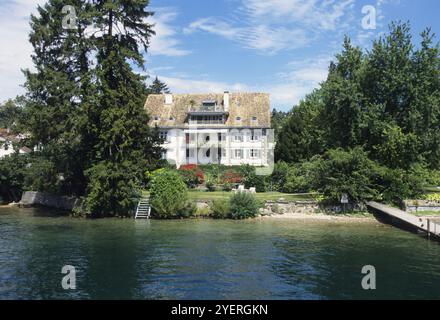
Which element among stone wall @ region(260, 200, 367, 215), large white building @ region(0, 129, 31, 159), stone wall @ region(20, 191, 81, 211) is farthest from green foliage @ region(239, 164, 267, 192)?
large white building @ region(0, 129, 31, 159)

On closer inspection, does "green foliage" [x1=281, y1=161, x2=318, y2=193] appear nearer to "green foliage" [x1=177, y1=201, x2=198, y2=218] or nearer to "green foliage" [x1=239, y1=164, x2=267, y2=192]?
"green foliage" [x1=239, y1=164, x2=267, y2=192]

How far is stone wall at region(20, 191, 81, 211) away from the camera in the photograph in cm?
4538

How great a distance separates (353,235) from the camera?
1254 inches

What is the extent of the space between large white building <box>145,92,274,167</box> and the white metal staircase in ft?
86.4

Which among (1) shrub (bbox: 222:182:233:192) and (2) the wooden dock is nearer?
(2) the wooden dock

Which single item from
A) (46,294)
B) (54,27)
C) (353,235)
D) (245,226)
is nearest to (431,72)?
(353,235)

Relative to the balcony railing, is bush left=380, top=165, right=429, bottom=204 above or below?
below

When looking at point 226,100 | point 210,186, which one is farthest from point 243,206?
point 226,100

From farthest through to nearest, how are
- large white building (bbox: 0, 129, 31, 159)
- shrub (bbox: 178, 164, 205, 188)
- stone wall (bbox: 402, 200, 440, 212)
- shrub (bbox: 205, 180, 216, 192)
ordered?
1. shrub (bbox: 178, 164, 205, 188)
2. shrub (bbox: 205, 180, 216, 192)
3. large white building (bbox: 0, 129, 31, 159)
4. stone wall (bbox: 402, 200, 440, 212)

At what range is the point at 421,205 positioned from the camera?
38812 mm

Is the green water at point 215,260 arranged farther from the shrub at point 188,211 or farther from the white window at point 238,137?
the white window at point 238,137

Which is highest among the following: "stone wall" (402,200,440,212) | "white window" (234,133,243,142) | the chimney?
the chimney
